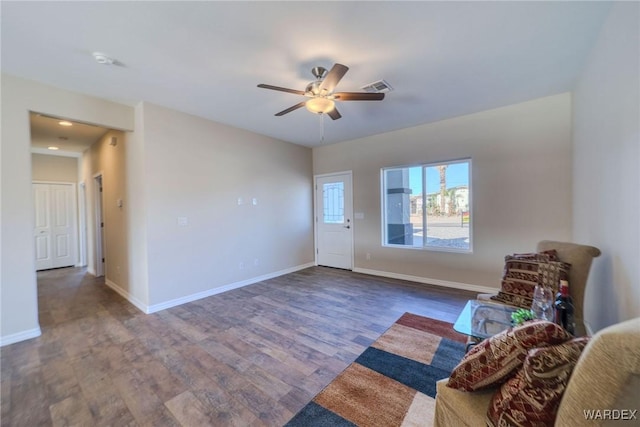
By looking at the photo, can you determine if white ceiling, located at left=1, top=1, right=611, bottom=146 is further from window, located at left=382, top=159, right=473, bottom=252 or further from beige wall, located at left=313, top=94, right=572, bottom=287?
window, located at left=382, top=159, right=473, bottom=252

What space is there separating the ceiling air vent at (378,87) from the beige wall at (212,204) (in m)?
2.38

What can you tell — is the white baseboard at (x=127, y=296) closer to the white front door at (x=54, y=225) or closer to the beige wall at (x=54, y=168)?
the white front door at (x=54, y=225)

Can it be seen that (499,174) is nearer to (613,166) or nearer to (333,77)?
(613,166)

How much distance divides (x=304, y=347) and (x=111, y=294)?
3494mm

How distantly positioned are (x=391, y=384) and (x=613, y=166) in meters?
2.27

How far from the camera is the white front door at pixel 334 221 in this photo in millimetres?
5234

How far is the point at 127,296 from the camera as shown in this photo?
3.75 meters

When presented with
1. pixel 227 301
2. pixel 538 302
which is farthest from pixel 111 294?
pixel 538 302

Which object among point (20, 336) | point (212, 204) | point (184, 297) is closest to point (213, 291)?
point (184, 297)

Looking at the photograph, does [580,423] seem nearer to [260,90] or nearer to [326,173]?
[260,90]

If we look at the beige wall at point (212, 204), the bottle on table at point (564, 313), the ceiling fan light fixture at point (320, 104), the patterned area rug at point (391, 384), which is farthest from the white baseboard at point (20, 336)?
the bottle on table at point (564, 313)

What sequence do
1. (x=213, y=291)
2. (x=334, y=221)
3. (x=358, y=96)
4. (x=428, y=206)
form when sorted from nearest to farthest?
(x=358, y=96), (x=213, y=291), (x=428, y=206), (x=334, y=221)

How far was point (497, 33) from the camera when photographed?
2.01 m

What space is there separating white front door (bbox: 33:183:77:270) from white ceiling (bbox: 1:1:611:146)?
14.3 ft
